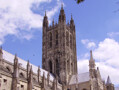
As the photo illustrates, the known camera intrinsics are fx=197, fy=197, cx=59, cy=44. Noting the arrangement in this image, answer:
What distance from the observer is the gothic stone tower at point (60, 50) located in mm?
54844

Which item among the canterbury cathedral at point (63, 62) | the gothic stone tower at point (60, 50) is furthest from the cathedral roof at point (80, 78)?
the gothic stone tower at point (60, 50)

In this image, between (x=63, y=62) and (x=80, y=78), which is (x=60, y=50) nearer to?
(x=63, y=62)

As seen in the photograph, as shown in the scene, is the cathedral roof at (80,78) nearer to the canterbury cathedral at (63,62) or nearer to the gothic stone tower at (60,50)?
the canterbury cathedral at (63,62)

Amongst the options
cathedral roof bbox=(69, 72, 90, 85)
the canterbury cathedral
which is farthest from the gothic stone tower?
cathedral roof bbox=(69, 72, 90, 85)

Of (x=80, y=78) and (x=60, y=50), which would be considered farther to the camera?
(x=60, y=50)

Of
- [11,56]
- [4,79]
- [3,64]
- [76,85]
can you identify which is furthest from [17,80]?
[76,85]

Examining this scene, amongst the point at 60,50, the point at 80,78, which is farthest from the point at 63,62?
the point at 80,78

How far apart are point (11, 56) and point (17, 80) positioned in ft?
33.8

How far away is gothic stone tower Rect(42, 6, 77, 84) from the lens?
5484cm

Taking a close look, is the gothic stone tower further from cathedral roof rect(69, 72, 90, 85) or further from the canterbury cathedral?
cathedral roof rect(69, 72, 90, 85)

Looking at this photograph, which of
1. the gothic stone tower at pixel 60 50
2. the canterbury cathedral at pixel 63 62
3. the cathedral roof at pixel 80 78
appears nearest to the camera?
the canterbury cathedral at pixel 63 62

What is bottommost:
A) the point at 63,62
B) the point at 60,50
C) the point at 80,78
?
the point at 80,78

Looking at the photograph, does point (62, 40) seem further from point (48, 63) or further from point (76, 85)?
point (76, 85)

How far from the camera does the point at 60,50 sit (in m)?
56.6
